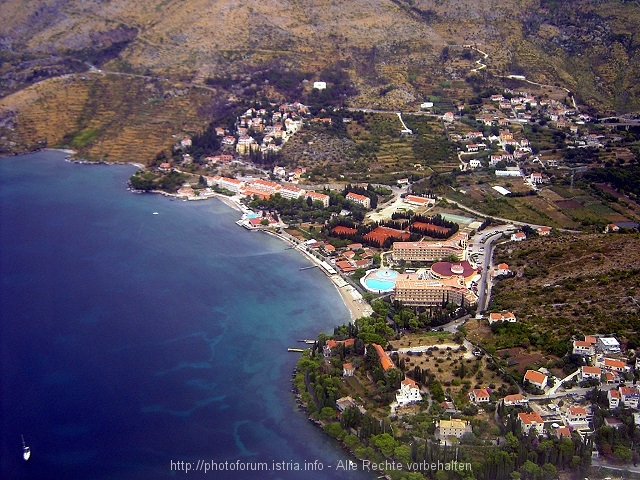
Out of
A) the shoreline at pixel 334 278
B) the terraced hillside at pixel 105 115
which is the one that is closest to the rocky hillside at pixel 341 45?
the terraced hillside at pixel 105 115

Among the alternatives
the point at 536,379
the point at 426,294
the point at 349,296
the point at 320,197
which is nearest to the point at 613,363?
the point at 536,379

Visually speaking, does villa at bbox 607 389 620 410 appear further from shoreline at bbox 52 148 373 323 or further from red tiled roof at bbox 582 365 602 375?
shoreline at bbox 52 148 373 323

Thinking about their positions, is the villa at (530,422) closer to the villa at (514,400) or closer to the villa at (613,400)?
the villa at (514,400)

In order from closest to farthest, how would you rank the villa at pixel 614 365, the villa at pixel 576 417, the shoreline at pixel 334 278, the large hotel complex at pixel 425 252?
1. the villa at pixel 576 417
2. the villa at pixel 614 365
3. the shoreline at pixel 334 278
4. the large hotel complex at pixel 425 252

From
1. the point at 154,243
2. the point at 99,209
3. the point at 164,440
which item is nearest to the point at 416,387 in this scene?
the point at 164,440

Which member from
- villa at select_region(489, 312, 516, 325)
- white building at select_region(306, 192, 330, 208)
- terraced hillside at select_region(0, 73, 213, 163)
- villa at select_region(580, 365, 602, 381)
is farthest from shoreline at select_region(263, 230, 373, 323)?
terraced hillside at select_region(0, 73, 213, 163)

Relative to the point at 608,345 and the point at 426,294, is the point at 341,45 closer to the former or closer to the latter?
the point at 426,294
